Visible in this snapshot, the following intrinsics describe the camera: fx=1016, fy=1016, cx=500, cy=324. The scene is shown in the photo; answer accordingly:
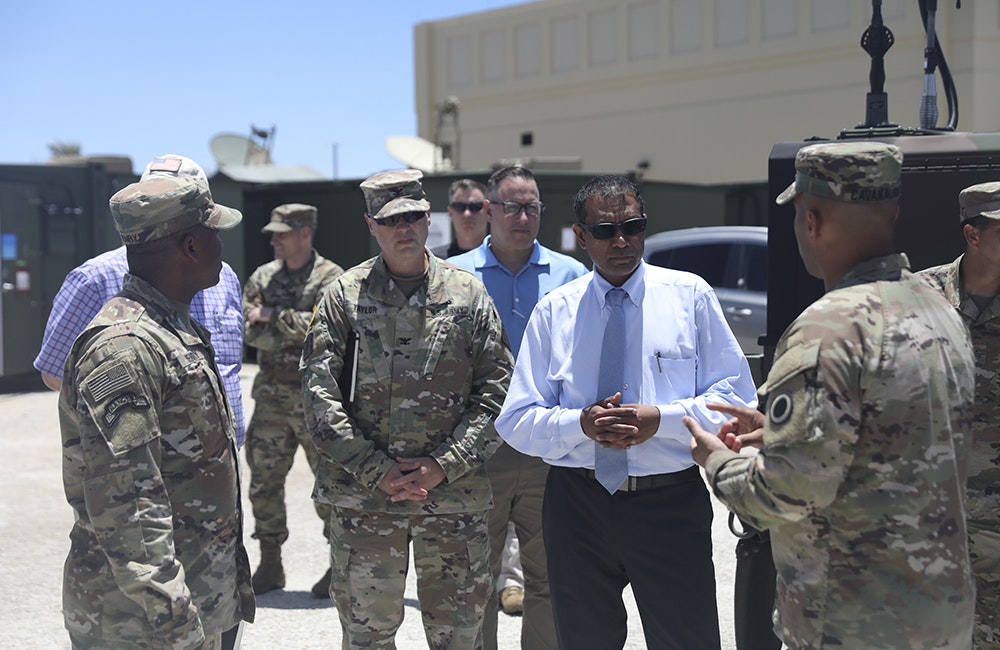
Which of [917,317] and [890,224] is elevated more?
[890,224]

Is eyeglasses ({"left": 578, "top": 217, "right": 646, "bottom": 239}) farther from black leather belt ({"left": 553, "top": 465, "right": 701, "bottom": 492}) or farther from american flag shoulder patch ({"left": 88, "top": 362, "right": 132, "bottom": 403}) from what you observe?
american flag shoulder patch ({"left": 88, "top": 362, "right": 132, "bottom": 403})

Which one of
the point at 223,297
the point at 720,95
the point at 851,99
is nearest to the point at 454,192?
the point at 223,297

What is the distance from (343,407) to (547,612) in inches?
48.2

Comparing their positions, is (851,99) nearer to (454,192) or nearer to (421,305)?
(454,192)

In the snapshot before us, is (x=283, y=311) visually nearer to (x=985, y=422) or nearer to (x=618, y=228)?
(x=618, y=228)

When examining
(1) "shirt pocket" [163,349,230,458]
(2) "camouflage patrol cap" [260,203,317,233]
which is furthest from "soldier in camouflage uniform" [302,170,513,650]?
(2) "camouflage patrol cap" [260,203,317,233]

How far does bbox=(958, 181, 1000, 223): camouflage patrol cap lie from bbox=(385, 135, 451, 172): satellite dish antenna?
15.4 m

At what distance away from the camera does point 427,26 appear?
27594 millimetres

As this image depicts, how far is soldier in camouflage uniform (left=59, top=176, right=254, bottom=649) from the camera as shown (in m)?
2.42

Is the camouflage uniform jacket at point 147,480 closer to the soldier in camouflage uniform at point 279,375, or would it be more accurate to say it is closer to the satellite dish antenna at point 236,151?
the soldier in camouflage uniform at point 279,375

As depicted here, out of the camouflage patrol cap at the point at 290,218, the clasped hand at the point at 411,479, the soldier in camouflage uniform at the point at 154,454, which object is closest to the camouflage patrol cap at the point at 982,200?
the clasped hand at the point at 411,479

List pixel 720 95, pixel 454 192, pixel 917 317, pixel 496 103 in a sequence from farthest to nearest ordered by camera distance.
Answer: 1. pixel 496 103
2. pixel 720 95
3. pixel 454 192
4. pixel 917 317

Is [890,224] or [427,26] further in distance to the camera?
[427,26]

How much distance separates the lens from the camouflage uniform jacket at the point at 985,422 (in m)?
3.35
